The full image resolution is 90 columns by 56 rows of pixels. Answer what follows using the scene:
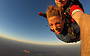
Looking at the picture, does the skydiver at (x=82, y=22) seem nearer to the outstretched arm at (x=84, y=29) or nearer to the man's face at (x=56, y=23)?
the outstretched arm at (x=84, y=29)

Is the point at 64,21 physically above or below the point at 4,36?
above

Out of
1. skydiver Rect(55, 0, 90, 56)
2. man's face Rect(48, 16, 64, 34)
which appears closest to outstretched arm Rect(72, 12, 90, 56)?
skydiver Rect(55, 0, 90, 56)

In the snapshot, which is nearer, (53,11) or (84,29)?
(84,29)

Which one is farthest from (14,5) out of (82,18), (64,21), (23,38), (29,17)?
(82,18)

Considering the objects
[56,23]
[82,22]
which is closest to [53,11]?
[56,23]

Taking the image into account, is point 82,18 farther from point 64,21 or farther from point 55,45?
point 55,45

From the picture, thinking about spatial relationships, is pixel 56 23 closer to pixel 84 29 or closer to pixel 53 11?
pixel 53 11

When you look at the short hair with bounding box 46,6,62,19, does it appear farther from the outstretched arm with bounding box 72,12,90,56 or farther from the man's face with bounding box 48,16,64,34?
the outstretched arm with bounding box 72,12,90,56

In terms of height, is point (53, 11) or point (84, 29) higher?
point (53, 11)

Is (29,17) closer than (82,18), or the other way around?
(82,18)

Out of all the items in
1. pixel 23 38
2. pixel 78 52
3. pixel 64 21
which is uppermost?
pixel 64 21

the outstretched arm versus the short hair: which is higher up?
the short hair
